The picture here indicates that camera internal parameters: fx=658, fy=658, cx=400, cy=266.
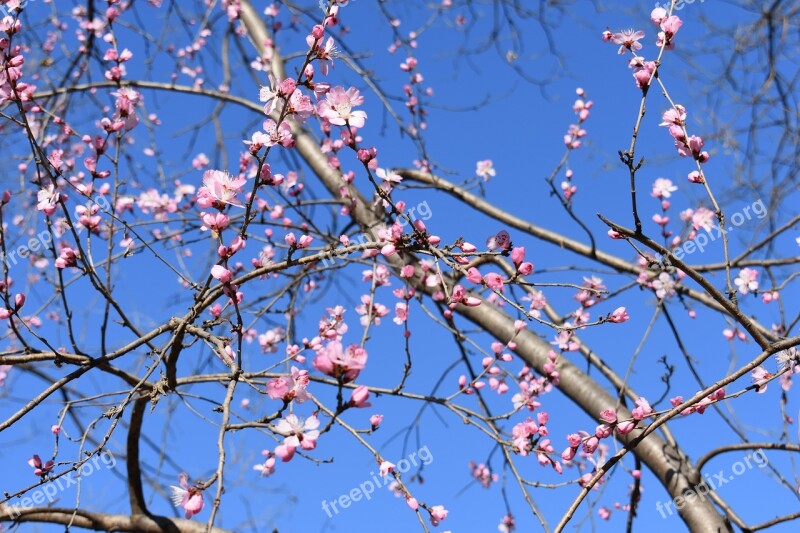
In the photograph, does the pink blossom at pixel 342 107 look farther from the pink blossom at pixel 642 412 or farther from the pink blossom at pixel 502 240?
the pink blossom at pixel 642 412

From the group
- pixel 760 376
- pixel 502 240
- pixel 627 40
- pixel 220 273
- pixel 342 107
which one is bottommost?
pixel 760 376

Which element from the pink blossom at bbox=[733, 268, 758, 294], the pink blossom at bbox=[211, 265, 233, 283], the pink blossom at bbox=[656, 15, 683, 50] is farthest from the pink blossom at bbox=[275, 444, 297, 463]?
the pink blossom at bbox=[733, 268, 758, 294]

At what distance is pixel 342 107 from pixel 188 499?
989mm

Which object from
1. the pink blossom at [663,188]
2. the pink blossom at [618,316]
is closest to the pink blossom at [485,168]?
the pink blossom at [663,188]

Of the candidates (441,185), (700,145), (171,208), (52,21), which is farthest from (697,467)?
(52,21)

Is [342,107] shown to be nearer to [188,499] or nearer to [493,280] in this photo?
[493,280]

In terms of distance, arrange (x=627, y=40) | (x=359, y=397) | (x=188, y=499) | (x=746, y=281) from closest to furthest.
Result: (x=359, y=397) < (x=188, y=499) < (x=627, y=40) < (x=746, y=281)

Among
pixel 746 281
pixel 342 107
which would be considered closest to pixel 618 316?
pixel 342 107

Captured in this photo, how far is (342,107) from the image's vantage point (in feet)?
5.39

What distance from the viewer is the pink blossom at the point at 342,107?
1618 mm

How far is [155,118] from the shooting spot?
3.71m

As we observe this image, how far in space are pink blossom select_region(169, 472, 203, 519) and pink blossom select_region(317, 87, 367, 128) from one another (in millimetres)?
918

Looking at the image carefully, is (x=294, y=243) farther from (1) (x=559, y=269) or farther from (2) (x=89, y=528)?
(1) (x=559, y=269)

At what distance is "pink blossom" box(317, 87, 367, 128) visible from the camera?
1.62m
